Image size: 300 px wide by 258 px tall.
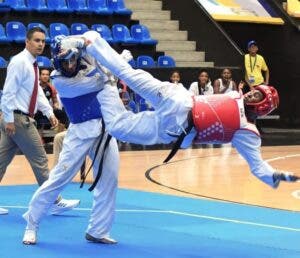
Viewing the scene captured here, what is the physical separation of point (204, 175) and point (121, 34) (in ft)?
25.0

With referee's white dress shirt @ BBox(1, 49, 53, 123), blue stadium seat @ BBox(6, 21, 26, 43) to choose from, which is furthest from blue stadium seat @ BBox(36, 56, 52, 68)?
referee's white dress shirt @ BBox(1, 49, 53, 123)

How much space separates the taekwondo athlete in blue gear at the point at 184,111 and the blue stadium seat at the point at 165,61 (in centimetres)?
1265

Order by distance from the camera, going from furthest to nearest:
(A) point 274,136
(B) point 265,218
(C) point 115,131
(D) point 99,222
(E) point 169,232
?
(A) point 274,136, (B) point 265,218, (E) point 169,232, (D) point 99,222, (C) point 115,131

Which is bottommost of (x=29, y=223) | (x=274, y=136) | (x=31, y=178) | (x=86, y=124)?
(x=274, y=136)

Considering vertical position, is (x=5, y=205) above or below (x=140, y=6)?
below

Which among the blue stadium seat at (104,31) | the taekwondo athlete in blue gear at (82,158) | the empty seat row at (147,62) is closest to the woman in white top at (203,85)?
the empty seat row at (147,62)

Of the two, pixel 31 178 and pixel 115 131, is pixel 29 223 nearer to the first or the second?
pixel 115 131

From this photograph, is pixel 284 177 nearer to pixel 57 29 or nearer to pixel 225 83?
pixel 225 83

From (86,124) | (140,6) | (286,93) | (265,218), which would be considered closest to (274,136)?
(286,93)

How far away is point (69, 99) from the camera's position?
24.3ft

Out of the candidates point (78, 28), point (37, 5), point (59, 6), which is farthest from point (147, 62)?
point (37, 5)

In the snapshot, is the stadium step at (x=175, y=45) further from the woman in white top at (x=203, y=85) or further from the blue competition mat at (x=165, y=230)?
the blue competition mat at (x=165, y=230)

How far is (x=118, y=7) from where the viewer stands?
2041 cm

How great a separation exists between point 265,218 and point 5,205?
3.17 meters
